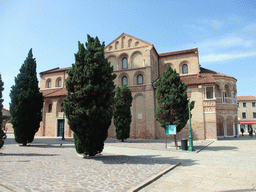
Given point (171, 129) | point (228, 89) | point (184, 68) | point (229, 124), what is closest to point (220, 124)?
point (229, 124)

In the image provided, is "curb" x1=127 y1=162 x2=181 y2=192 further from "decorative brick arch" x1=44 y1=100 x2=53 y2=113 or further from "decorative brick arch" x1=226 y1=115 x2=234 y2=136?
"decorative brick arch" x1=44 y1=100 x2=53 y2=113

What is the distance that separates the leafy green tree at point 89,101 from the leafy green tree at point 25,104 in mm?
8328

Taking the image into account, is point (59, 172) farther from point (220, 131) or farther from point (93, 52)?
point (220, 131)

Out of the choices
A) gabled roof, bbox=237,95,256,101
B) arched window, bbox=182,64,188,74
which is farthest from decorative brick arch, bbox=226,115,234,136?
gabled roof, bbox=237,95,256,101

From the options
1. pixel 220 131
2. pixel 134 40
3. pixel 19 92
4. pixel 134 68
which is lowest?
pixel 220 131

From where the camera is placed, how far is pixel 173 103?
51.2 feet

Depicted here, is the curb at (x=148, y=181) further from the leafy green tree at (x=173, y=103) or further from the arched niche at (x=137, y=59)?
the arched niche at (x=137, y=59)

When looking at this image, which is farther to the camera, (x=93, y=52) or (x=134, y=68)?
(x=134, y=68)

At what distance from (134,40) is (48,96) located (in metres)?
17.1

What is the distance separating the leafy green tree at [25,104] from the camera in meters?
16.8

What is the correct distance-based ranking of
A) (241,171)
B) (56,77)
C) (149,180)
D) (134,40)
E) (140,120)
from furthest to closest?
(56,77), (134,40), (140,120), (241,171), (149,180)

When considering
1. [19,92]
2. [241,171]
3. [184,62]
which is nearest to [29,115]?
[19,92]

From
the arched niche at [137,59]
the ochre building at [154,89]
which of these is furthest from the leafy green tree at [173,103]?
the arched niche at [137,59]

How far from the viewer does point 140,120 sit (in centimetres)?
2645
